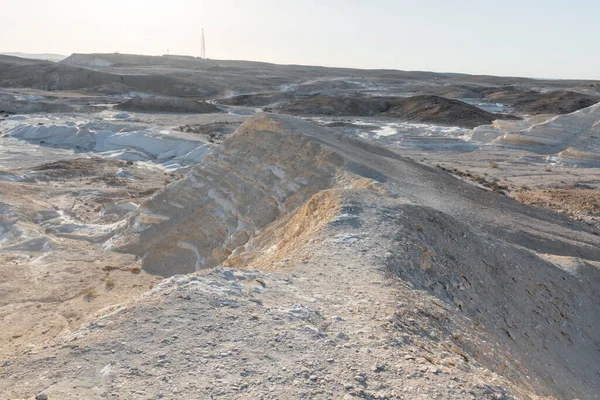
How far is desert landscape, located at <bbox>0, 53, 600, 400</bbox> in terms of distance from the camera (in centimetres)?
393

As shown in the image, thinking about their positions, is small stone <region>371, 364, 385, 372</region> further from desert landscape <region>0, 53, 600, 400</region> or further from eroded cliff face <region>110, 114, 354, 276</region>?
eroded cliff face <region>110, 114, 354, 276</region>

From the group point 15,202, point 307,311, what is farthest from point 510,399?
point 15,202

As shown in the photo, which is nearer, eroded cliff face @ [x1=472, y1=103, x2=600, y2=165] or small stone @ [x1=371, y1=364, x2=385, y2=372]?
small stone @ [x1=371, y1=364, x2=385, y2=372]

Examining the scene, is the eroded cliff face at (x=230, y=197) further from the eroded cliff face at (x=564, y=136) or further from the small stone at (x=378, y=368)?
the eroded cliff face at (x=564, y=136)

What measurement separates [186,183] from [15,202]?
19.0 ft

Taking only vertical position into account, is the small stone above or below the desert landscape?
above

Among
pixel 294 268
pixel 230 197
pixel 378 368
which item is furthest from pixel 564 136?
pixel 378 368

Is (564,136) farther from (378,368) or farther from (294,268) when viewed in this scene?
(378,368)

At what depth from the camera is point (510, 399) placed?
388 centimetres

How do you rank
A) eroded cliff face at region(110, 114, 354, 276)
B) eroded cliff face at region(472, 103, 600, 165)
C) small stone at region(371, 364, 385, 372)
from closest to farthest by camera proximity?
small stone at region(371, 364, 385, 372), eroded cliff face at region(110, 114, 354, 276), eroded cliff face at region(472, 103, 600, 165)

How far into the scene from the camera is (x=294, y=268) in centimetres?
607

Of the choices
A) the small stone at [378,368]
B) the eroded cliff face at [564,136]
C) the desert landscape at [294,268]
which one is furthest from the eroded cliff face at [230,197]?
the eroded cliff face at [564,136]

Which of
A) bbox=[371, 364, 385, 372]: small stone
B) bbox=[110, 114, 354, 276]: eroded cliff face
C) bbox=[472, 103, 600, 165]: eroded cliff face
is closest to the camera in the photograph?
bbox=[371, 364, 385, 372]: small stone

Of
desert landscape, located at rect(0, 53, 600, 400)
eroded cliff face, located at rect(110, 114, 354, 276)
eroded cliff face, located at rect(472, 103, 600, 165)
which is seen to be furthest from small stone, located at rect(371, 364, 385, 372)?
eroded cliff face, located at rect(472, 103, 600, 165)
